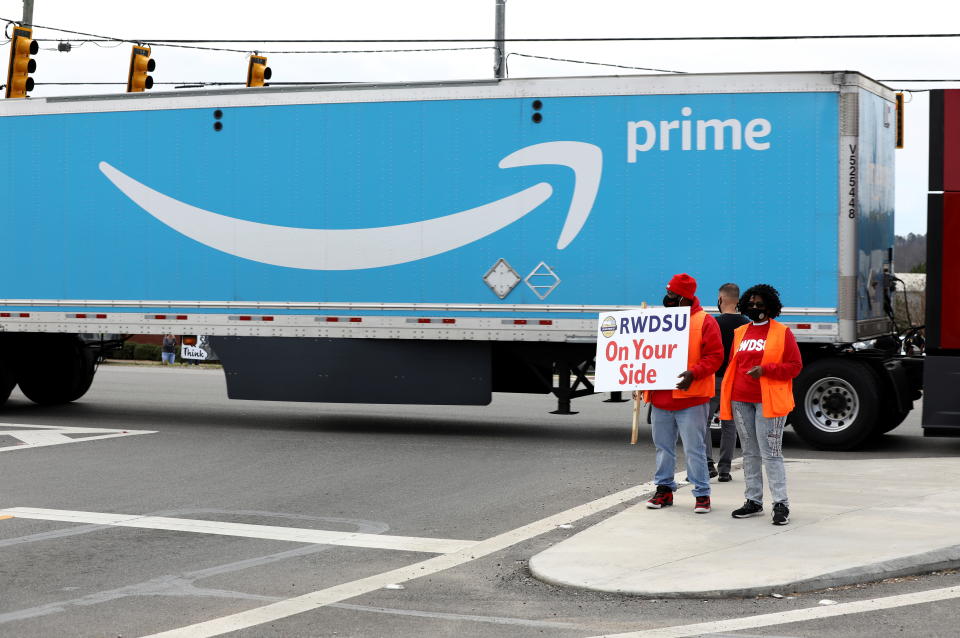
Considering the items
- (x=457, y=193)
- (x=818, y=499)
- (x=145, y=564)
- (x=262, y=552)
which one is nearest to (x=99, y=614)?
(x=145, y=564)

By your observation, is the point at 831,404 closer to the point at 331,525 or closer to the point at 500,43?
the point at 331,525

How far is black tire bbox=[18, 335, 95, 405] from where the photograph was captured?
18.1m

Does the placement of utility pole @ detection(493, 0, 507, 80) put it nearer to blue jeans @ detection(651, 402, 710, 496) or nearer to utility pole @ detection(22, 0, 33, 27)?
utility pole @ detection(22, 0, 33, 27)

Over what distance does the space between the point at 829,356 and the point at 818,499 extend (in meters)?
4.28

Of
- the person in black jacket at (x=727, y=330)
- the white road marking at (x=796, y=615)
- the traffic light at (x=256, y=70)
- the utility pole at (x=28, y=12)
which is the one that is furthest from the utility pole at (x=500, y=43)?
the white road marking at (x=796, y=615)

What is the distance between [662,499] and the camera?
948cm

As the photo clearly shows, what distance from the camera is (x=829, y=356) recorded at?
13734 millimetres

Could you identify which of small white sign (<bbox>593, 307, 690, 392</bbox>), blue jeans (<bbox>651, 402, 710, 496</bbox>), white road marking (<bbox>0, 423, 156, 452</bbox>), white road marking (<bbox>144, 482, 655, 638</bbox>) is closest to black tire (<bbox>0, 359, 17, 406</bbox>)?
white road marking (<bbox>0, 423, 156, 452</bbox>)

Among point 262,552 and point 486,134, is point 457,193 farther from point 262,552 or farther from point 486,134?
point 262,552

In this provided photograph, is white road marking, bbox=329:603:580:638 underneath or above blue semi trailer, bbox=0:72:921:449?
underneath

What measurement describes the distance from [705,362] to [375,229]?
260 inches

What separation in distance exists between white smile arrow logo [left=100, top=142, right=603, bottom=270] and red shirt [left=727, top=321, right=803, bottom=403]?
5553 millimetres

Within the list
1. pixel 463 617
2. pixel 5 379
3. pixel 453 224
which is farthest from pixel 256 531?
pixel 5 379

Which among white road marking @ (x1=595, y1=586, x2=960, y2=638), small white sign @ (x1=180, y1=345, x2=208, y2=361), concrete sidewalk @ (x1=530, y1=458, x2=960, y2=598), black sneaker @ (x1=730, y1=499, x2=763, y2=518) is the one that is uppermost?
small white sign @ (x1=180, y1=345, x2=208, y2=361)
